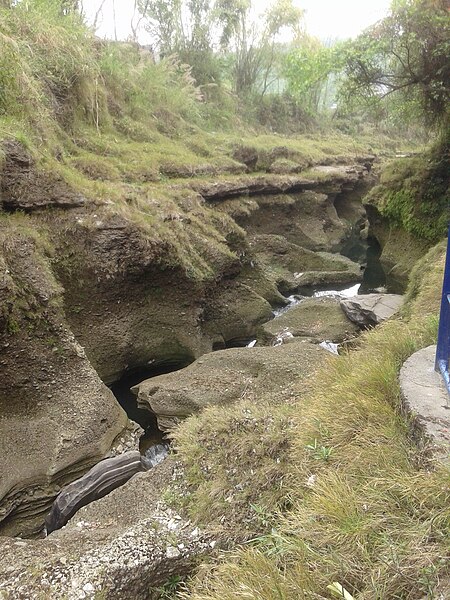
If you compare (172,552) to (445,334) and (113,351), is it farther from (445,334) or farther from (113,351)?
(113,351)

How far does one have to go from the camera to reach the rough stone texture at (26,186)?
8.88 metres

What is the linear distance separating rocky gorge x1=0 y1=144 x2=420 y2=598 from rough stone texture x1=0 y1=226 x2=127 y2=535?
0.02 m

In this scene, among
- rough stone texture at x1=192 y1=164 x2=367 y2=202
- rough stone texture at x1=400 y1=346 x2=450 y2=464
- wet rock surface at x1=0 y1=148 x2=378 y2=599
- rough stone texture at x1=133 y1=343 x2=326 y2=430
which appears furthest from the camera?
rough stone texture at x1=192 y1=164 x2=367 y2=202

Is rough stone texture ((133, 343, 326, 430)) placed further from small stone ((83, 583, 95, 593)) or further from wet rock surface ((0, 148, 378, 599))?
small stone ((83, 583, 95, 593))

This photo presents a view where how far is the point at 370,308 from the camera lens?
12.3 metres

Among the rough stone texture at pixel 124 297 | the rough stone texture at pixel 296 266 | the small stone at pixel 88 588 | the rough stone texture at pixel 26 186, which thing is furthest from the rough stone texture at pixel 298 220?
the small stone at pixel 88 588

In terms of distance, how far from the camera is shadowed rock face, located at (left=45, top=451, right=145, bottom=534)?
6.08 metres

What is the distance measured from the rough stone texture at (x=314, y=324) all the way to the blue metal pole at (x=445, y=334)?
762 cm

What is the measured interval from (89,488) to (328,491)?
13.6 ft

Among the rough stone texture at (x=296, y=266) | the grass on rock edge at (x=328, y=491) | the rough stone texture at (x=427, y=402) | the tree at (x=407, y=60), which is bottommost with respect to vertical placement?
the rough stone texture at (x=296, y=266)

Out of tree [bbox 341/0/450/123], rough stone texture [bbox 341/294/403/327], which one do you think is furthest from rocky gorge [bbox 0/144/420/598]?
tree [bbox 341/0/450/123]

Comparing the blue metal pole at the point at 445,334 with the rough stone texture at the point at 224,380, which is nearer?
the blue metal pole at the point at 445,334

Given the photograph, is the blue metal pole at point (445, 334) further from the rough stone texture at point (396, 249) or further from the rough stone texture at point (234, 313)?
the rough stone texture at point (396, 249)

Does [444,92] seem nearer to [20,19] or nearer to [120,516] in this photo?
[20,19]
